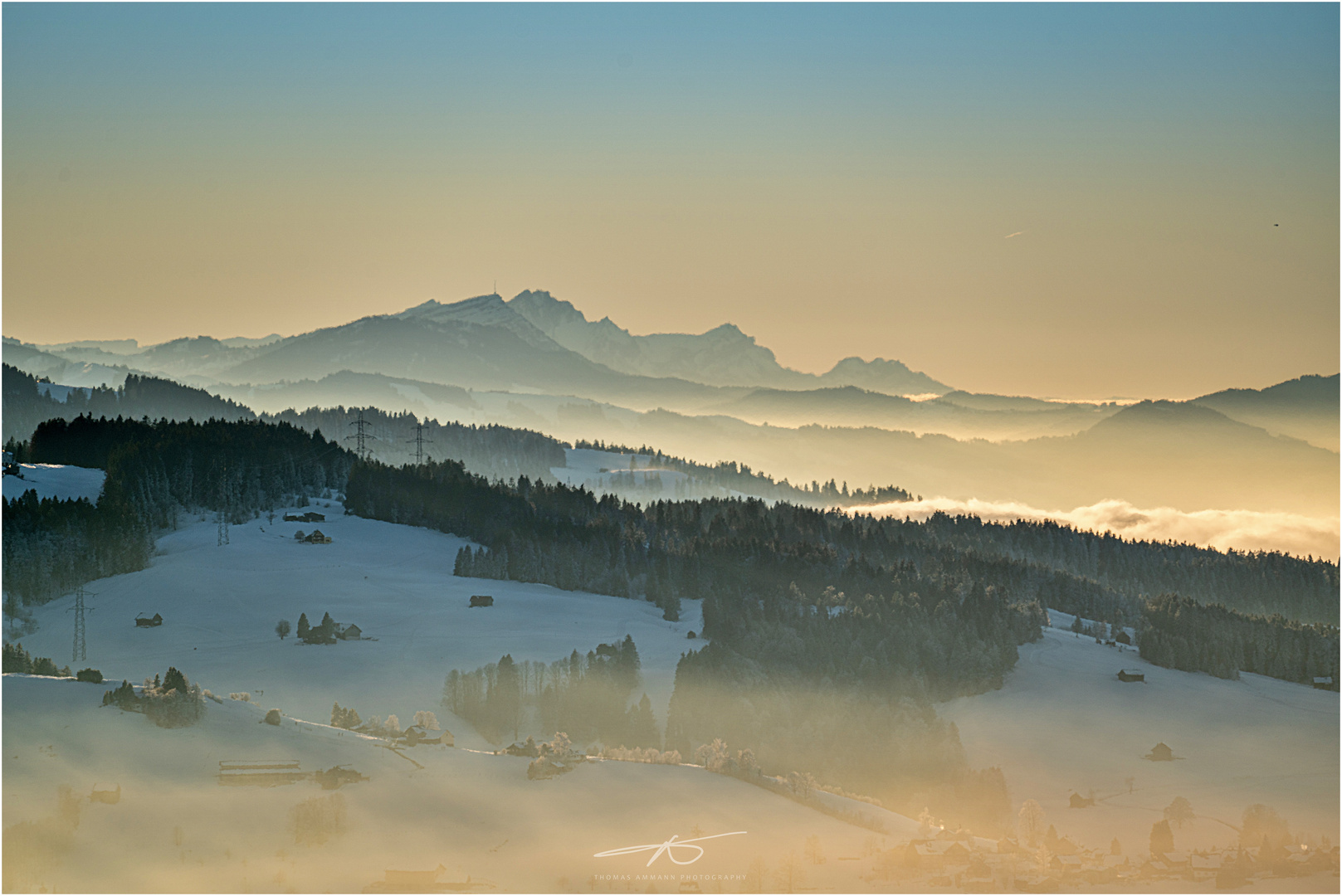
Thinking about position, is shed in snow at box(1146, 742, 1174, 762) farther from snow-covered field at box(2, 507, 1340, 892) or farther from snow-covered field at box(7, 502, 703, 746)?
snow-covered field at box(7, 502, 703, 746)

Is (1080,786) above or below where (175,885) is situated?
below

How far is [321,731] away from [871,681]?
342 ft

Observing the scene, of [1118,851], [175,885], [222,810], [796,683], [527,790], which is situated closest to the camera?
[175,885]

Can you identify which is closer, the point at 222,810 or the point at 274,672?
the point at 222,810

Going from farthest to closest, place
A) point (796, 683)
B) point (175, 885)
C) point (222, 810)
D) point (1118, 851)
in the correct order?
point (796, 683) → point (1118, 851) → point (222, 810) → point (175, 885)

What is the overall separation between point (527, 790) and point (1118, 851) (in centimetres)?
6975

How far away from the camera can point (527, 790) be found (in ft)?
332

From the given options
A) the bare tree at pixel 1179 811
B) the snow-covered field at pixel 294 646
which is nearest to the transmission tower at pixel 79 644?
the snow-covered field at pixel 294 646

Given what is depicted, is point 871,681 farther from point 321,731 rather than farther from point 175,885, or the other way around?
point 175,885

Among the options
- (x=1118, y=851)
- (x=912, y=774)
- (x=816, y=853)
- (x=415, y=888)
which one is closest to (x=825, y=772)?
(x=912, y=774)

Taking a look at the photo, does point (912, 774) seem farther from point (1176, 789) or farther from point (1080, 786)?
point (1176, 789)

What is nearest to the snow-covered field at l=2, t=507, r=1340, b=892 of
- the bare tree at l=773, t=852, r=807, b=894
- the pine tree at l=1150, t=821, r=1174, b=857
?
the bare tree at l=773, t=852, r=807, b=894

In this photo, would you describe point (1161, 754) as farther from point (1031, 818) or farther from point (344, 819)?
point (344, 819)

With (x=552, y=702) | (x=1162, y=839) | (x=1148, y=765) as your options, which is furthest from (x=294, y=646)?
(x=1148, y=765)
